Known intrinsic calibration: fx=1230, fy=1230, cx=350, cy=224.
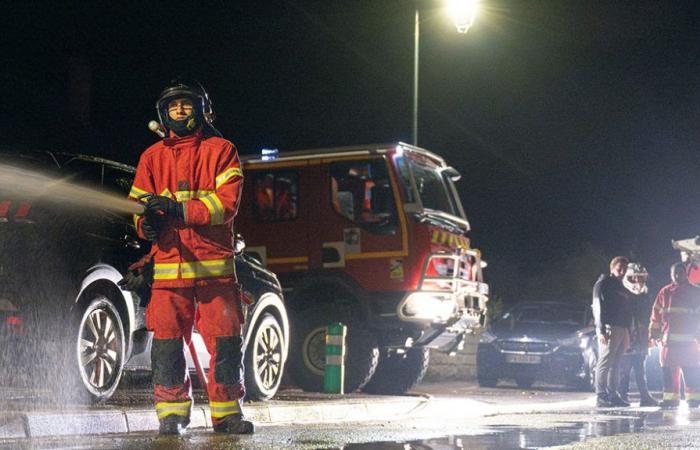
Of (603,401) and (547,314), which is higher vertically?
(547,314)

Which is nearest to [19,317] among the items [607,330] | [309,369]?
[309,369]

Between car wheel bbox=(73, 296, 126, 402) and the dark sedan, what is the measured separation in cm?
1070

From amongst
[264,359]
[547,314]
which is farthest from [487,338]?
[264,359]

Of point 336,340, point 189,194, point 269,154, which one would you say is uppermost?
point 269,154

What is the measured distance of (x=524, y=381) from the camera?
19078 millimetres

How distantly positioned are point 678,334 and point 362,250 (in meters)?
4.05

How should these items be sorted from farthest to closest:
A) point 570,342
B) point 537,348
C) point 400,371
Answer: point 537,348 < point 570,342 < point 400,371

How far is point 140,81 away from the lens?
106 feet

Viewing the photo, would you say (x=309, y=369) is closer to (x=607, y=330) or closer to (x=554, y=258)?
(x=607, y=330)

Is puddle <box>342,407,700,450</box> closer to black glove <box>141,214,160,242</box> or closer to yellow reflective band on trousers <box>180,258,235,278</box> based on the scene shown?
yellow reflective band on trousers <box>180,258,235,278</box>

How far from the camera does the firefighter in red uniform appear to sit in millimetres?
14656

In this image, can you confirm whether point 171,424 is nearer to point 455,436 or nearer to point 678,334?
point 455,436

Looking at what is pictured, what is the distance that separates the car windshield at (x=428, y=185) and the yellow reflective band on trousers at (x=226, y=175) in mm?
6881

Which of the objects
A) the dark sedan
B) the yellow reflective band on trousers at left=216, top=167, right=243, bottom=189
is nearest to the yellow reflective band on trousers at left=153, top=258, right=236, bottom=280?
the yellow reflective band on trousers at left=216, top=167, right=243, bottom=189
